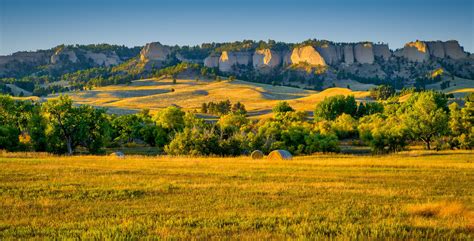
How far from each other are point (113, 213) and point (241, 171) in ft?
41.7

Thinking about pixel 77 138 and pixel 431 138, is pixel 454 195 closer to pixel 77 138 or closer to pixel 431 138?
pixel 77 138

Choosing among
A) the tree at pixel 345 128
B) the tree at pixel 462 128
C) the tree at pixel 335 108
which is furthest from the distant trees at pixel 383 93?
the tree at pixel 462 128

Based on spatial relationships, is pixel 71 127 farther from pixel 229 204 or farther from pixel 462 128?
pixel 462 128

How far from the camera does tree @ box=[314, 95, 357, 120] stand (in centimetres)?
11669

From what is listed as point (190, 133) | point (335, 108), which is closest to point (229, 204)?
point (190, 133)

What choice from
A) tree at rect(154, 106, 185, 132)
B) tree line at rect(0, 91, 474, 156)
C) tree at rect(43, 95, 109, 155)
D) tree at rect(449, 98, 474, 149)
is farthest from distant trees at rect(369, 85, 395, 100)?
tree at rect(43, 95, 109, 155)

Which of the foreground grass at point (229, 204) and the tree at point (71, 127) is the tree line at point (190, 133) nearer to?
the tree at point (71, 127)

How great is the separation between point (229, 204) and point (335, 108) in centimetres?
10394

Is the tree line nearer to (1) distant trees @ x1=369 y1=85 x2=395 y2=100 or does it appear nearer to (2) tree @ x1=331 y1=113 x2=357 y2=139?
(2) tree @ x1=331 y1=113 x2=357 y2=139

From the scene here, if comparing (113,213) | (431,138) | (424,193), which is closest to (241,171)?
(424,193)

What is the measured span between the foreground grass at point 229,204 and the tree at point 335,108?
90.8 m

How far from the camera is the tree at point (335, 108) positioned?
383 ft

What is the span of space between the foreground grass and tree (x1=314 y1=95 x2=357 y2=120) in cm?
9075

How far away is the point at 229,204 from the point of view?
16219 mm
